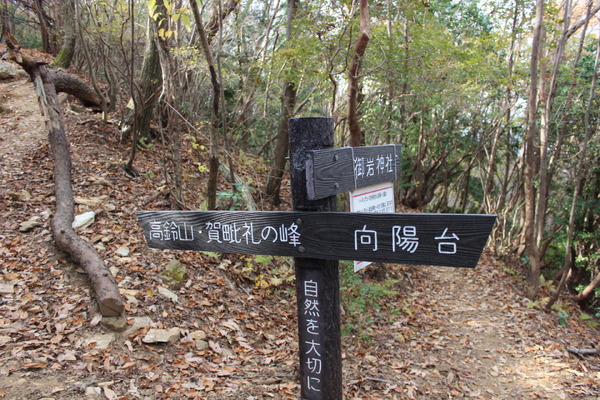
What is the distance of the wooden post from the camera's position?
2184mm

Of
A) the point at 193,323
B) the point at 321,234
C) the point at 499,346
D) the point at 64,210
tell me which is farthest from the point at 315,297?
the point at 499,346

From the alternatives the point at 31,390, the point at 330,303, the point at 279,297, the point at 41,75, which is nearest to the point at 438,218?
the point at 330,303

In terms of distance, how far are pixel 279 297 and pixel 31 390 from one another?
3522mm

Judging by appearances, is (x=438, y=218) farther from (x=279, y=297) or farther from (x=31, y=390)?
(x=279, y=297)

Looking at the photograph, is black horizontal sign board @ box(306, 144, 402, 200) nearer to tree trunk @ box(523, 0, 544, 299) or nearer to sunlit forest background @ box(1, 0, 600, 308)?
sunlit forest background @ box(1, 0, 600, 308)

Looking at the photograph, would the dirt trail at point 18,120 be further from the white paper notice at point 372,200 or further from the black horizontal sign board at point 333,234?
the white paper notice at point 372,200

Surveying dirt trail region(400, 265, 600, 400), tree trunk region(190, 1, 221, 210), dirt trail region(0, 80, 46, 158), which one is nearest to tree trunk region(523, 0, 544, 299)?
dirt trail region(400, 265, 600, 400)

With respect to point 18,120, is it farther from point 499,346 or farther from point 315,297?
point 499,346

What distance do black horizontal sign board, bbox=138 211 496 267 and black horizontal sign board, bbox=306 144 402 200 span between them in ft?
0.58

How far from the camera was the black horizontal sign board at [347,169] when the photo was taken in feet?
6.70

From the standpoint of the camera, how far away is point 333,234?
2.00m

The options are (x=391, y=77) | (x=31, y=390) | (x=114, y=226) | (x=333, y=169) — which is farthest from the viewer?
(x=391, y=77)

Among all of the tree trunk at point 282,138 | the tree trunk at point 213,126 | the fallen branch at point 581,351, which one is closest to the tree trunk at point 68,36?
the tree trunk at point 282,138

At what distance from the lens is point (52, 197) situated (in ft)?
18.5
